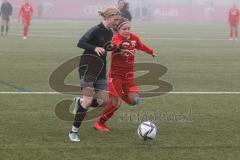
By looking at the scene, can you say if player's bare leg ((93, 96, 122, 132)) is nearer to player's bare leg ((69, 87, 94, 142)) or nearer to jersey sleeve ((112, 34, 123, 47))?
player's bare leg ((69, 87, 94, 142))

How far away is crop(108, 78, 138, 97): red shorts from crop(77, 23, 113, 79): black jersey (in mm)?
298

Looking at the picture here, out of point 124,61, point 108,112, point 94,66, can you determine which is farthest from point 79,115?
point 124,61

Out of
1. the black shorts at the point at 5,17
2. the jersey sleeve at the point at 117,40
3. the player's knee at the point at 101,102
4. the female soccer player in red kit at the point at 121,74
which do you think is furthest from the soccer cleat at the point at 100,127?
the black shorts at the point at 5,17

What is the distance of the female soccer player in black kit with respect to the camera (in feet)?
24.8

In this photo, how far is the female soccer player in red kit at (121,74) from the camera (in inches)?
321

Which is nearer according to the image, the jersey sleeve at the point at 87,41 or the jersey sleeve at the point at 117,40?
the jersey sleeve at the point at 87,41

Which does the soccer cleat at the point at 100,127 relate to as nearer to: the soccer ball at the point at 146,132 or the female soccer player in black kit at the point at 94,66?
the female soccer player in black kit at the point at 94,66

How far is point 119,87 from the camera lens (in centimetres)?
827

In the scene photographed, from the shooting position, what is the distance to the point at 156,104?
34.8 feet

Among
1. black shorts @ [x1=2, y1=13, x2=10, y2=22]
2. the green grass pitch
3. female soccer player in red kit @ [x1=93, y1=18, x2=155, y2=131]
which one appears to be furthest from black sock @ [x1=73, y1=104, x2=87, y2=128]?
black shorts @ [x1=2, y1=13, x2=10, y2=22]

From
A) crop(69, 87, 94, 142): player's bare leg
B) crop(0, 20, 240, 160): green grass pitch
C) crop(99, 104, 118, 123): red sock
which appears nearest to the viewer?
crop(0, 20, 240, 160): green grass pitch

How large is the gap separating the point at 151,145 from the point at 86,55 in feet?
4.96

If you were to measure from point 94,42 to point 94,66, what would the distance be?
13.2 inches

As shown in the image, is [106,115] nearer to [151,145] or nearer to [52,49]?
[151,145]
